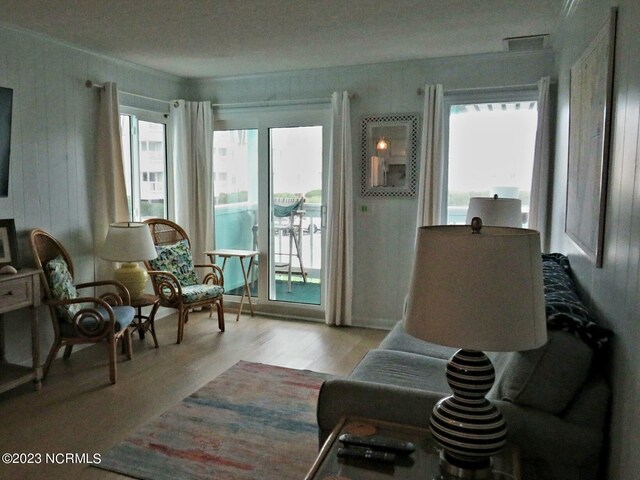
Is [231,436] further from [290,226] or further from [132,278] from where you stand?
[290,226]

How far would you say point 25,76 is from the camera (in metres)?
3.77

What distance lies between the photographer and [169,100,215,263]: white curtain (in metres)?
5.43

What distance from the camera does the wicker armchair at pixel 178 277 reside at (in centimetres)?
457

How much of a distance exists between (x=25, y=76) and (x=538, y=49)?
396 cm

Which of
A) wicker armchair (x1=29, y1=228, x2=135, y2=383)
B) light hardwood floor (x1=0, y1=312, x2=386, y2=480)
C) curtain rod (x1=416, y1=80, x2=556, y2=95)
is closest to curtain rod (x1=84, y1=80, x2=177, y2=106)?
wicker armchair (x1=29, y1=228, x2=135, y2=383)

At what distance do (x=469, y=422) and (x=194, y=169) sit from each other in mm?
4587

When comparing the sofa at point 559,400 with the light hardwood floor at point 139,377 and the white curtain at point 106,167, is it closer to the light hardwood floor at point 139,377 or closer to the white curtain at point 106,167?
the light hardwood floor at point 139,377

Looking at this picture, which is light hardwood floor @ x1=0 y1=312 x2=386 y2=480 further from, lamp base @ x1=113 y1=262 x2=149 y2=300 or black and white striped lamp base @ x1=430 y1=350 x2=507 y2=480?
black and white striped lamp base @ x1=430 y1=350 x2=507 y2=480

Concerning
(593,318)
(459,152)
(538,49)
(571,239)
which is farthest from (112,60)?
(593,318)

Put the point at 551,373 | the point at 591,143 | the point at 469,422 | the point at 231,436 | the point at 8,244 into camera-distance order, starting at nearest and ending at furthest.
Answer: the point at 469,422 < the point at 551,373 < the point at 591,143 < the point at 231,436 < the point at 8,244

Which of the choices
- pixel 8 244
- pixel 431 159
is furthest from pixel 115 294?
pixel 431 159

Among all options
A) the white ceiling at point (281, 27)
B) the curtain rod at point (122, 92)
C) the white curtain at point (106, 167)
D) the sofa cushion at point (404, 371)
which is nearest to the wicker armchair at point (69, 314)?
the white curtain at point (106, 167)

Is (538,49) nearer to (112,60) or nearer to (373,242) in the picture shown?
(373,242)

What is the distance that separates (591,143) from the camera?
215 centimetres
